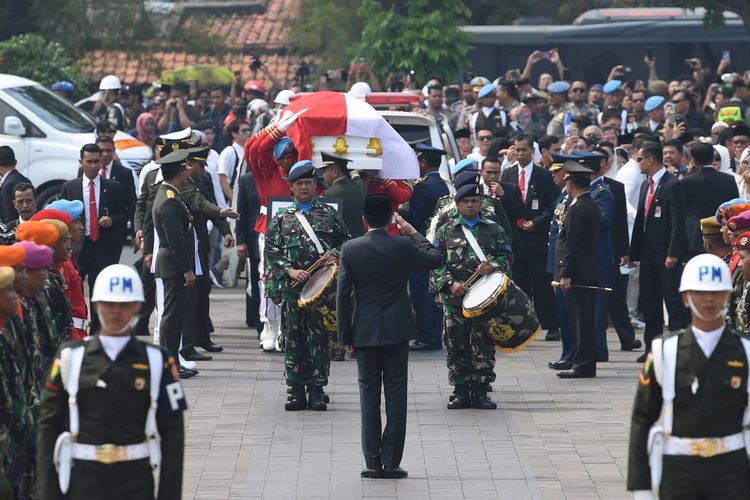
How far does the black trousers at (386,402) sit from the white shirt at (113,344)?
3729mm

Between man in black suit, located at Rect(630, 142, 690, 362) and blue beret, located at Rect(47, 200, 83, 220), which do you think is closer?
blue beret, located at Rect(47, 200, 83, 220)

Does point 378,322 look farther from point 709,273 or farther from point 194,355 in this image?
point 194,355

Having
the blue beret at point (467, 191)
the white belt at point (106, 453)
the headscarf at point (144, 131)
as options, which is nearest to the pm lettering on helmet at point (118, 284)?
the white belt at point (106, 453)

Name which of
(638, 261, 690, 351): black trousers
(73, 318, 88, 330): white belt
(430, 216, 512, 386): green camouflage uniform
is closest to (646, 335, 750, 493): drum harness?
(73, 318, 88, 330): white belt

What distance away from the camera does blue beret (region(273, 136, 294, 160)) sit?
15.4 m

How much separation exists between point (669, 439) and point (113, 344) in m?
2.41

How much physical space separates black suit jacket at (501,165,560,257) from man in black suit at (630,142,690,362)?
1.53 metres

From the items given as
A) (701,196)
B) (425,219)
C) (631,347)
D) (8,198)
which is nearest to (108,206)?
(8,198)

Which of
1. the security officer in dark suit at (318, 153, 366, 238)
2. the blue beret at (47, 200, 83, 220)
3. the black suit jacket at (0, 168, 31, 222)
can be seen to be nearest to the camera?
the blue beret at (47, 200, 83, 220)

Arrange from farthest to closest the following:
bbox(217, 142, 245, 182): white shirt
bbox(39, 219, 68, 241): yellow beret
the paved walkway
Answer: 1. bbox(217, 142, 245, 182): white shirt
2. the paved walkway
3. bbox(39, 219, 68, 241): yellow beret

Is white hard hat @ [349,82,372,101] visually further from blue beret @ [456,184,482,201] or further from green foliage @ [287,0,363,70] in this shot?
green foliage @ [287,0,363,70]

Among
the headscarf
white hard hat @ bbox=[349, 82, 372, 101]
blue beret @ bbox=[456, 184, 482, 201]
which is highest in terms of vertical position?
blue beret @ bbox=[456, 184, 482, 201]

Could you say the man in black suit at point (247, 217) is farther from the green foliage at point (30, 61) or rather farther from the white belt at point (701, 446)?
the green foliage at point (30, 61)

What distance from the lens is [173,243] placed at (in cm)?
1432
